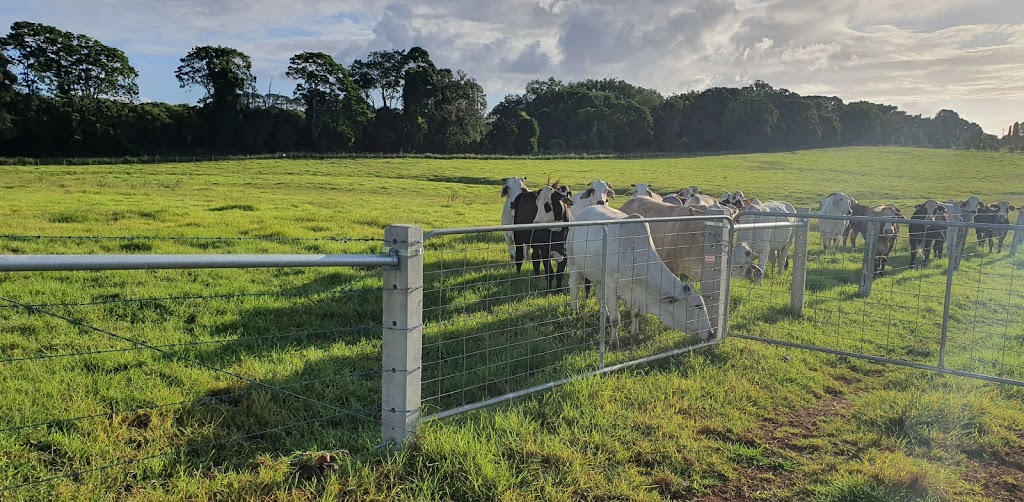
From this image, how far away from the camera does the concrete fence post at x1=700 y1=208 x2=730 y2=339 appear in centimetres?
718

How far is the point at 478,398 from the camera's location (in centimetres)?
530

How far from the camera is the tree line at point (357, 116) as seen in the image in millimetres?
54031

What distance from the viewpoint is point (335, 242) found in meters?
13.1

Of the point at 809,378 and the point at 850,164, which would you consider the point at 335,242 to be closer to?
the point at 809,378

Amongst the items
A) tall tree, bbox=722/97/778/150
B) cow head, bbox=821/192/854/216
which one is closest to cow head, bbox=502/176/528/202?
cow head, bbox=821/192/854/216

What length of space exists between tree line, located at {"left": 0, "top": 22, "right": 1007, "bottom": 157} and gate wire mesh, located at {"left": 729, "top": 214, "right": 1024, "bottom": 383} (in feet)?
186

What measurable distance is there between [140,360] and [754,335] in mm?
6328

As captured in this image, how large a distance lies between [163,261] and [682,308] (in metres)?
5.05

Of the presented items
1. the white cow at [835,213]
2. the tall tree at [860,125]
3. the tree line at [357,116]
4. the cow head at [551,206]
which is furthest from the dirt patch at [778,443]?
the tall tree at [860,125]

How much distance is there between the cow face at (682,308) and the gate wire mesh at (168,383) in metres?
2.94

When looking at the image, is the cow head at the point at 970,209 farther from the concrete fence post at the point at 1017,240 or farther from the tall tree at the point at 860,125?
the tall tree at the point at 860,125

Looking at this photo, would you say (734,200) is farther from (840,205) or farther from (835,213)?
(840,205)

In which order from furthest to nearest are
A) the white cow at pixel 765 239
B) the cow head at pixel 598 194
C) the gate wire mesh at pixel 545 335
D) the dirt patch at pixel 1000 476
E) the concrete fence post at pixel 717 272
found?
the cow head at pixel 598 194 → the white cow at pixel 765 239 → the concrete fence post at pixel 717 272 → the gate wire mesh at pixel 545 335 → the dirt patch at pixel 1000 476

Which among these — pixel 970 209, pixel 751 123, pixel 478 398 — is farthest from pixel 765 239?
pixel 751 123
